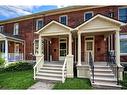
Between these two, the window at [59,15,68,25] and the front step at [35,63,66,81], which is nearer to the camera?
the front step at [35,63,66,81]

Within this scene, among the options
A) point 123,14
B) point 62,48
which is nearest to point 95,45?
point 62,48

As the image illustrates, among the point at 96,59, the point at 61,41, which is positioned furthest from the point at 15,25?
the point at 96,59

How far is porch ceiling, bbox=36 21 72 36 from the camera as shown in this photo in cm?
1260

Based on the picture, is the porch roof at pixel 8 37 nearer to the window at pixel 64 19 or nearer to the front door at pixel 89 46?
the window at pixel 64 19

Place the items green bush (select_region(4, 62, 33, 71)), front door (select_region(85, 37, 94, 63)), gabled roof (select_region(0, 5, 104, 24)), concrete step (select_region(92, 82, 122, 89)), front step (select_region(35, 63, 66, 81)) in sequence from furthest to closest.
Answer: gabled roof (select_region(0, 5, 104, 24)) < green bush (select_region(4, 62, 33, 71)) < front door (select_region(85, 37, 94, 63)) < front step (select_region(35, 63, 66, 81)) < concrete step (select_region(92, 82, 122, 89))

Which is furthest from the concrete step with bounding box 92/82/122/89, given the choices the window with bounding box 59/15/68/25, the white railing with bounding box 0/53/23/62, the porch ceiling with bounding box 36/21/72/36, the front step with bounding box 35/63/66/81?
the white railing with bounding box 0/53/23/62

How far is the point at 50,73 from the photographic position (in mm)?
11922

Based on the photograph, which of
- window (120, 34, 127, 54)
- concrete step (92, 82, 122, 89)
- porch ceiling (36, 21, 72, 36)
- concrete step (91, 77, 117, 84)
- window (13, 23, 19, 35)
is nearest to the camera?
concrete step (92, 82, 122, 89)

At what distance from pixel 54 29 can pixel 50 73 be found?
10.7 feet

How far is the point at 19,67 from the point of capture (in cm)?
1638

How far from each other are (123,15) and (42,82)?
8916 millimetres

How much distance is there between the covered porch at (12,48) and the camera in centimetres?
1808

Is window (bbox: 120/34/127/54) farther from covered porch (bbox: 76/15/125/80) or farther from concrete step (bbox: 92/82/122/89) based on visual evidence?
concrete step (bbox: 92/82/122/89)

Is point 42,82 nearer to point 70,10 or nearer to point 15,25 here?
point 70,10
